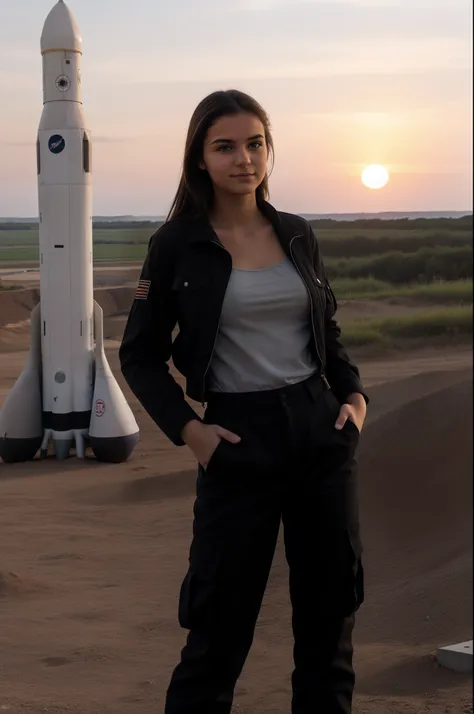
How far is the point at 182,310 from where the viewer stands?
60.0 inches

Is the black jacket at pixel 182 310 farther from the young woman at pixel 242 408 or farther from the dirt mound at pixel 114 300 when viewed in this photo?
the dirt mound at pixel 114 300

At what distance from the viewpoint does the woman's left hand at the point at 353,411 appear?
5.07 ft

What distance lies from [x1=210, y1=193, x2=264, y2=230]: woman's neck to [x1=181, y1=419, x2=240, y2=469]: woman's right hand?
35cm

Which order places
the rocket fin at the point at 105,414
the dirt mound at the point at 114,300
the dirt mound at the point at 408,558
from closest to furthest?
1. the dirt mound at the point at 408,558
2. the rocket fin at the point at 105,414
3. the dirt mound at the point at 114,300

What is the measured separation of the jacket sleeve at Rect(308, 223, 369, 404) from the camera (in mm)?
1649

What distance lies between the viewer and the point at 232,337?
1.51 meters

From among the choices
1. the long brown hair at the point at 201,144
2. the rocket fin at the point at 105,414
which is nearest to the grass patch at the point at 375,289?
the rocket fin at the point at 105,414

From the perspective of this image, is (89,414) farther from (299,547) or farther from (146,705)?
(299,547)

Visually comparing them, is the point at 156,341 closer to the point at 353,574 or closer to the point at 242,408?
the point at 242,408

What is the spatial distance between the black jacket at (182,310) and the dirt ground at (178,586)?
15.4 inches

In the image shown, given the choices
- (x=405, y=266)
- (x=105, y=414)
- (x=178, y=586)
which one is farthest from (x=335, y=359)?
(x=405, y=266)

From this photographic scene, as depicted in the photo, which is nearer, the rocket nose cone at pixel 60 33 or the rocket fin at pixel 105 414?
the rocket nose cone at pixel 60 33

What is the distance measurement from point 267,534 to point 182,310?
40 centimetres

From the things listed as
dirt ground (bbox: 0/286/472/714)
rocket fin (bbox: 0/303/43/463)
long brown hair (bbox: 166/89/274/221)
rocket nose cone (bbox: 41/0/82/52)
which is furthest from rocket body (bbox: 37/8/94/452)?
long brown hair (bbox: 166/89/274/221)
